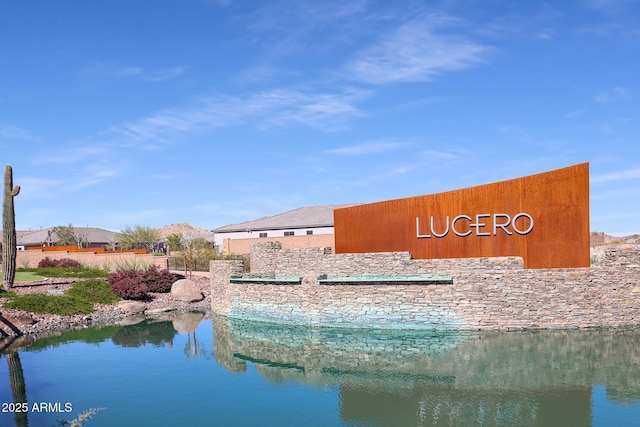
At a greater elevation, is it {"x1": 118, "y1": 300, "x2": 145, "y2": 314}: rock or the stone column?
the stone column

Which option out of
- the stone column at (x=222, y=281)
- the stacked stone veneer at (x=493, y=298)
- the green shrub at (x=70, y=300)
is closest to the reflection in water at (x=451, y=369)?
the stacked stone veneer at (x=493, y=298)

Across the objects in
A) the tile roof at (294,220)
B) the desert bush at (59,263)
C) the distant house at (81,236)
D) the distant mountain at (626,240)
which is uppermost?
the tile roof at (294,220)

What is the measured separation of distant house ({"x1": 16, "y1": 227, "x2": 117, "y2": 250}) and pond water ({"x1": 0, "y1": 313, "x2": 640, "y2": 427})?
58.9 meters

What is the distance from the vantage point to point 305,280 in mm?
21172

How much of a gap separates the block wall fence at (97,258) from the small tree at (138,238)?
2239cm

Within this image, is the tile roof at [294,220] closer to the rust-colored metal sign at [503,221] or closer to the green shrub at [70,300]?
the green shrub at [70,300]

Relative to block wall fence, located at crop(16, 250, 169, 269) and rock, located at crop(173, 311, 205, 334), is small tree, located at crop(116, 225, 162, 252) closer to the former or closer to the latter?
block wall fence, located at crop(16, 250, 169, 269)

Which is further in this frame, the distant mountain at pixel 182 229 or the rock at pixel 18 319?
the distant mountain at pixel 182 229

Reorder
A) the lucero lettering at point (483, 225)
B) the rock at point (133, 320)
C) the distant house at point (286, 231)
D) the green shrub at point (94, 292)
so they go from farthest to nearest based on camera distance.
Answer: the distant house at point (286, 231) → the green shrub at point (94, 292) → the rock at point (133, 320) → the lucero lettering at point (483, 225)

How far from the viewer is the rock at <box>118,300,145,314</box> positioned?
2673cm

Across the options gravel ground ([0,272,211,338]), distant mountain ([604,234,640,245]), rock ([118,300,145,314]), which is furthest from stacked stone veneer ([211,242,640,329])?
distant mountain ([604,234,640,245])

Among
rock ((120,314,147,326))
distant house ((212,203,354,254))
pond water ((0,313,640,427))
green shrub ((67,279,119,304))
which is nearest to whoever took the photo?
pond water ((0,313,640,427))

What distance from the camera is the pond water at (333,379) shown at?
11109 millimetres

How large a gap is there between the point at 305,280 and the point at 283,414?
1003cm
